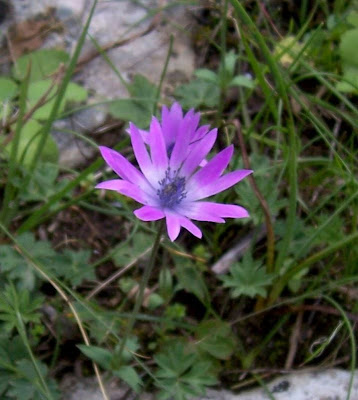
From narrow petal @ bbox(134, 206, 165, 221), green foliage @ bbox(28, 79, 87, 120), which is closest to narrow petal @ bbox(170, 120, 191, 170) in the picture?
narrow petal @ bbox(134, 206, 165, 221)

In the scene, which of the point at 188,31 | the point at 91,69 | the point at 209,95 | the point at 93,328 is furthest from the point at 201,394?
the point at 188,31

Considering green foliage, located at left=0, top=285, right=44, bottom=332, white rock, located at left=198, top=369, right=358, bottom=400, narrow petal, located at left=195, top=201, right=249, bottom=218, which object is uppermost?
narrow petal, located at left=195, top=201, right=249, bottom=218

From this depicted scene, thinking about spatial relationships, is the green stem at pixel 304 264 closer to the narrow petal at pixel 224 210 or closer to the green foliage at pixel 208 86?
the narrow petal at pixel 224 210

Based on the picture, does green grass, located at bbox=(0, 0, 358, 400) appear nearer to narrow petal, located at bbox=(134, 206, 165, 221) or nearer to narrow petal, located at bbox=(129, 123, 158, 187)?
narrow petal, located at bbox=(129, 123, 158, 187)

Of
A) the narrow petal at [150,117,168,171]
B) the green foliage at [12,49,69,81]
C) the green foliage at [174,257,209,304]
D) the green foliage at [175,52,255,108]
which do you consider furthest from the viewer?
the green foliage at [12,49,69,81]

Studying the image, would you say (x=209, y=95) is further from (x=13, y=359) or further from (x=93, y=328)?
(x=13, y=359)

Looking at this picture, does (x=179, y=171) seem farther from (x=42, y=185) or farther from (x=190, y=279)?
(x=42, y=185)
